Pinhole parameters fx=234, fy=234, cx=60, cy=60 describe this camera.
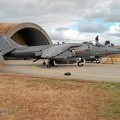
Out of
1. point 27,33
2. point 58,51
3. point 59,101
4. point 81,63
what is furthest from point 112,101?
point 27,33

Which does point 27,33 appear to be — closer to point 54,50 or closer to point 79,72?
point 54,50

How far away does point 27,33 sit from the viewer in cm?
4697

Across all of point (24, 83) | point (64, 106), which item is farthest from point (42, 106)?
point (24, 83)

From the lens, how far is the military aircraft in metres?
23.9

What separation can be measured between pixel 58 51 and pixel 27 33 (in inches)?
966

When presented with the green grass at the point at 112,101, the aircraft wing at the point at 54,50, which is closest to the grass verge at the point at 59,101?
the green grass at the point at 112,101

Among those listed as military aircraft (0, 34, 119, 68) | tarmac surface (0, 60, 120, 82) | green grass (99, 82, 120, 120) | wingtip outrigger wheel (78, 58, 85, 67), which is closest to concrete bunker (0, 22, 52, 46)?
military aircraft (0, 34, 119, 68)

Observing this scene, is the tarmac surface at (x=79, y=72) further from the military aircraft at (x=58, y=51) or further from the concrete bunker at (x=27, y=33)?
the concrete bunker at (x=27, y=33)

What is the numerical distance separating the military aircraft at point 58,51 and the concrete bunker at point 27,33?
861cm

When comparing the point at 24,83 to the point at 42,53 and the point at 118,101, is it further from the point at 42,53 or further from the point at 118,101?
the point at 42,53

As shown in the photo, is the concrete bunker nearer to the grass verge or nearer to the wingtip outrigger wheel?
the wingtip outrigger wheel

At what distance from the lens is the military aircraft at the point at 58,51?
23859mm

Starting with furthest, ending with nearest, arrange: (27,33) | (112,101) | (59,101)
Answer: (27,33) → (59,101) → (112,101)

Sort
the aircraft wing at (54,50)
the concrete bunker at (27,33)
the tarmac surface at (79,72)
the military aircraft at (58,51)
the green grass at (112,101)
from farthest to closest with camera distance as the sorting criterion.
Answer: the concrete bunker at (27,33) → the military aircraft at (58,51) → the aircraft wing at (54,50) → the tarmac surface at (79,72) → the green grass at (112,101)
